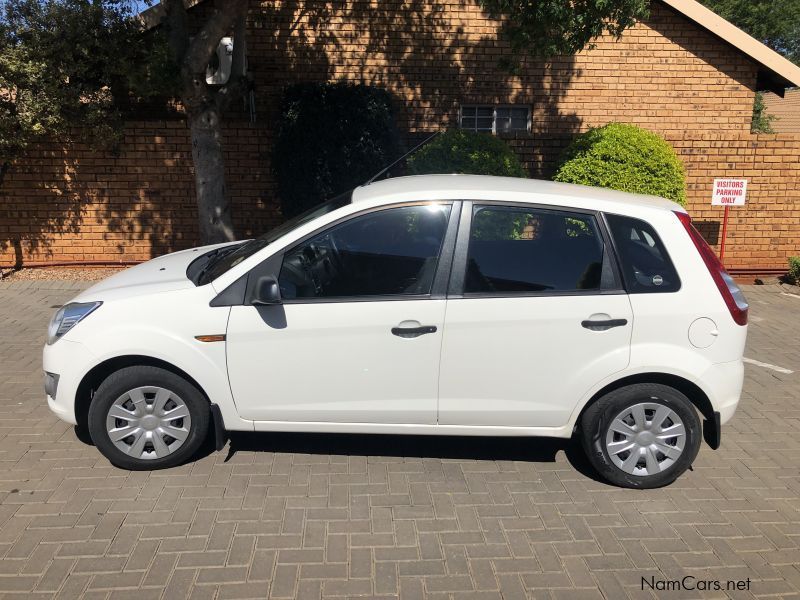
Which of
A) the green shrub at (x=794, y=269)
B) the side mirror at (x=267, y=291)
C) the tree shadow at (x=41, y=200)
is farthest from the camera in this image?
the green shrub at (x=794, y=269)

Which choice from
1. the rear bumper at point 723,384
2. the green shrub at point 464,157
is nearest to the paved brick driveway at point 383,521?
the rear bumper at point 723,384

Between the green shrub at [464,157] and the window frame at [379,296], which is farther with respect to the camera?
the green shrub at [464,157]

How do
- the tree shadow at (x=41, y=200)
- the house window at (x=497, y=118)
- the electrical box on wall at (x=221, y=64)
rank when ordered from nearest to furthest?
the electrical box on wall at (x=221, y=64) → the tree shadow at (x=41, y=200) → the house window at (x=497, y=118)

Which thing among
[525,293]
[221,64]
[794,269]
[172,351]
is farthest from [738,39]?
[172,351]

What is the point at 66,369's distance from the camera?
424 centimetres

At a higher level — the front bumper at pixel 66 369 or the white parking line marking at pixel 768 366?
the front bumper at pixel 66 369

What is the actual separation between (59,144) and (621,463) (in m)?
8.84

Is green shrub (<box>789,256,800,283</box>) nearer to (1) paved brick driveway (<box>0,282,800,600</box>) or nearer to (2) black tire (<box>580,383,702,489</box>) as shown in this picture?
(1) paved brick driveway (<box>0,282,800,600</box>)

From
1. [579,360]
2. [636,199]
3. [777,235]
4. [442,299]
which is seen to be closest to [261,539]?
[442,299]

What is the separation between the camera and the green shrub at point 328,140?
959 centimetres

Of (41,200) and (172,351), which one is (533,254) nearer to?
(172,351)

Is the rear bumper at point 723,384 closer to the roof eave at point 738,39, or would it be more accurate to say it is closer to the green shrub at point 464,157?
the green shrub at point 464,157

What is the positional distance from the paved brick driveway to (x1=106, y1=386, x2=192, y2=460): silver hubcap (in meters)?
0.19
